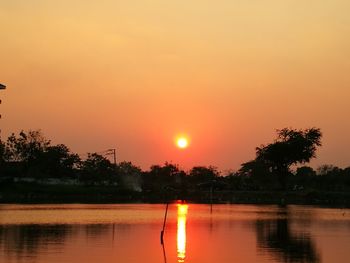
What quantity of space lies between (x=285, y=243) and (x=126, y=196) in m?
76.1

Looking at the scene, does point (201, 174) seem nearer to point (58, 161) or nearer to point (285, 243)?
point (58, 161)

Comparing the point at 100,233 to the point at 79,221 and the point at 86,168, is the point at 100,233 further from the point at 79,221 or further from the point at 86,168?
the point at 86,168

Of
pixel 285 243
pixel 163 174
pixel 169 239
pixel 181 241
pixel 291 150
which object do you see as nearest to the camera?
pixel 181 241

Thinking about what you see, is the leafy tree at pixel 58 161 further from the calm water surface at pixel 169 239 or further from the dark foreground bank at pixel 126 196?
the calm water surface at pixel 169 239

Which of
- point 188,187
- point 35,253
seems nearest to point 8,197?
point 188,187

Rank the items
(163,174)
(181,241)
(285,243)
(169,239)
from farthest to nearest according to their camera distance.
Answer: (163,174) → (169,239) → (285,243) → (181,241)

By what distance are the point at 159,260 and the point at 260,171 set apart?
111800 millimetres

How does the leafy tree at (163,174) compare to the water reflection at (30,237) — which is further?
the leafy tree at (163,174)

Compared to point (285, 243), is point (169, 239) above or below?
above

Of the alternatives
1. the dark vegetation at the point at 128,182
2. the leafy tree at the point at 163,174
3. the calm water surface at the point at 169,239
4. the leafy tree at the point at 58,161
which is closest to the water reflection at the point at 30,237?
the calm water surface at the point at 169,239

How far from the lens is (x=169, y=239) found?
1702 inches

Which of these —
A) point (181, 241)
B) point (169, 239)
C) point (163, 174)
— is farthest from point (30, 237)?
point (163, 174)

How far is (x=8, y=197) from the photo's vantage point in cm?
10512

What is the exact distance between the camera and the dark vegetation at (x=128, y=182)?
363 ft
